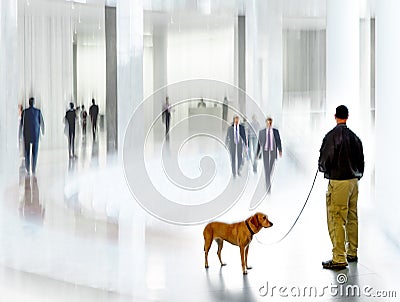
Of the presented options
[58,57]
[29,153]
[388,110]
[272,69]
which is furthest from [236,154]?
[388,110]

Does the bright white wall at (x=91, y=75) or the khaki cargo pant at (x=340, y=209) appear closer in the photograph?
the khaki cargo pant at (x=340, y=209)

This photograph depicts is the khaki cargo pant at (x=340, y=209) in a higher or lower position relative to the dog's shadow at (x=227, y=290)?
higher

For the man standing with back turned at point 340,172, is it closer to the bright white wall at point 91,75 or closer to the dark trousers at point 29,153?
the dark trousers at point 29,153

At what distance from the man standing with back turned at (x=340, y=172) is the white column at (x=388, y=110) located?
880mm

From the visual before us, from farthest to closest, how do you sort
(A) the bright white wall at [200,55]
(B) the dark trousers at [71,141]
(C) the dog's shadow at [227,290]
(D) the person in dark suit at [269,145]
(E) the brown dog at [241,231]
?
1. (A) the bright white wall at [200,55]
2. (B) the dark trousers at [71,141]
3. (D) the person in dark suit at [269,145]
4. (E) the brown dog at [241,231]
5. (C) the dog's shadow at [227,290]

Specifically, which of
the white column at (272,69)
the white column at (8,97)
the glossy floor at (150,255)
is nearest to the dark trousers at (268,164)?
the glossy floor at (150,255)

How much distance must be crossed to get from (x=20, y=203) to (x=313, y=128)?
6.41 meters

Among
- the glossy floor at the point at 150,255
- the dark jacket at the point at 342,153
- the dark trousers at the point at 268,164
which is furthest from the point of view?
the dark trousers at the point at 268,164

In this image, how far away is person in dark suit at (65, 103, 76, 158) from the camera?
35.0 ft

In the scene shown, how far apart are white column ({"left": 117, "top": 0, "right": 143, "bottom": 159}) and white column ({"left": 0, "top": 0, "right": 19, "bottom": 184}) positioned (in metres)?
1.41

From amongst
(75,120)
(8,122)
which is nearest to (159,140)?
(75,120)

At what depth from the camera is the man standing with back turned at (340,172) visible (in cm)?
447

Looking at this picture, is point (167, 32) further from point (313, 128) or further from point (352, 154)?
point (352, 154)

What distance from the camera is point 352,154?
448 centimetres
